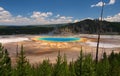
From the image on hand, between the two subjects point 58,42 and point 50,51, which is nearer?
point 50,51

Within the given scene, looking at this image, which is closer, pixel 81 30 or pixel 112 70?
pixel 112 70

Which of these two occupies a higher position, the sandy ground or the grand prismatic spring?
the grand prismatic spring

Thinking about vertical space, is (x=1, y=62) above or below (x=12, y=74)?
above

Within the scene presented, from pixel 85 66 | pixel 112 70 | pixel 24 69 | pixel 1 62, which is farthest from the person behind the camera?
pixel 112 70

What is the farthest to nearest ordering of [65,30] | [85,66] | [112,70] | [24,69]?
[65,30], [112,70], [85,66], [24,69]

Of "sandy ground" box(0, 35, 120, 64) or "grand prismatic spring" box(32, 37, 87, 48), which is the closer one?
"sandy ground" box(0, 35, 120, 64)

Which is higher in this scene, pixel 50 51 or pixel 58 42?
pixel 58 42

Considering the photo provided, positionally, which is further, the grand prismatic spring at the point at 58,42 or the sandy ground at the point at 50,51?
the grand prismatic spring at the point at 58,42

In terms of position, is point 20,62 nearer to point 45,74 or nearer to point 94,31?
point 45,74

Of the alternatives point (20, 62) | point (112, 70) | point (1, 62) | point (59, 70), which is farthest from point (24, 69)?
point (112, 70)

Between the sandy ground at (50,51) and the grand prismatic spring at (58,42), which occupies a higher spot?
the grand prismatic spring at (58,42)
